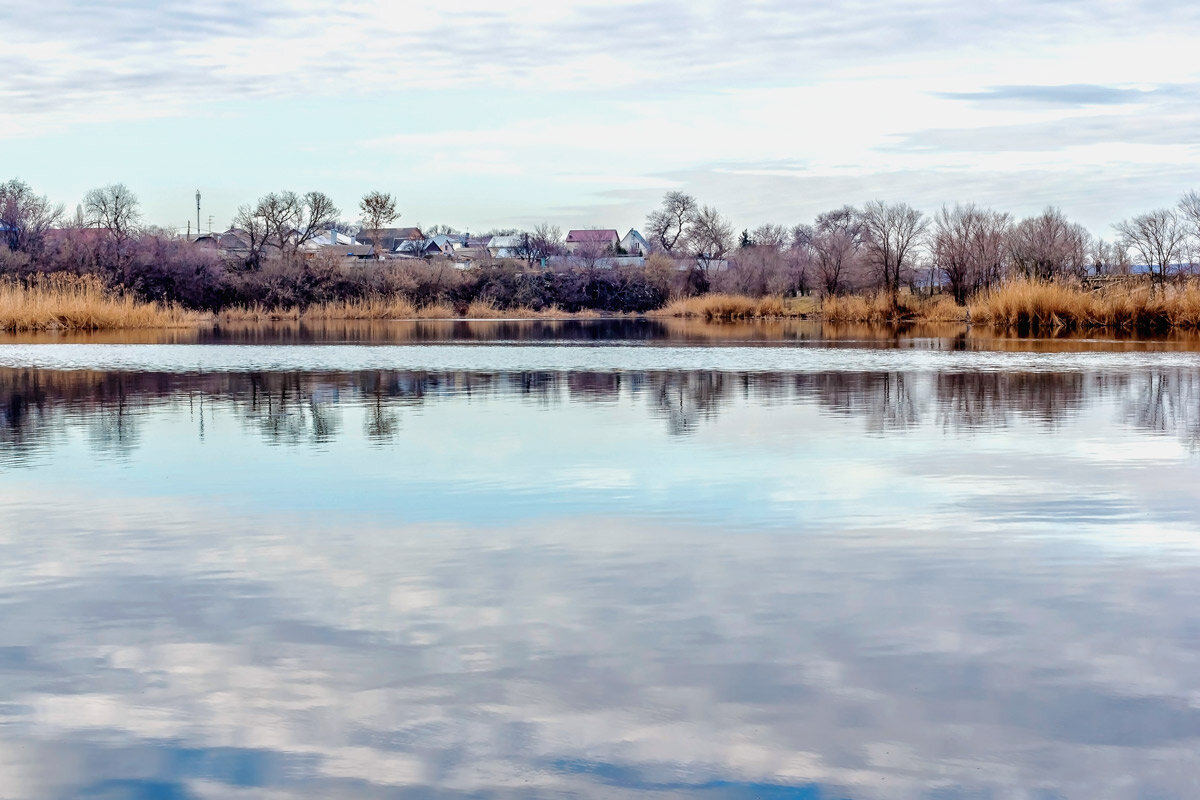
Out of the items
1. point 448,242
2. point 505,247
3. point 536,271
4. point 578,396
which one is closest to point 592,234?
point 448,242

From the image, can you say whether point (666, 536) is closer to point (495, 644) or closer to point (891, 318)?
point (495, 644)

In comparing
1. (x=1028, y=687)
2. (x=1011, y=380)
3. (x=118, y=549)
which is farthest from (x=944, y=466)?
(x=1011, y=380)

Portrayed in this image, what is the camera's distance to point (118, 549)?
677 centimetres

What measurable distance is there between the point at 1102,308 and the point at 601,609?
98.3ft

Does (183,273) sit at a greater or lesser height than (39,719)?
greater

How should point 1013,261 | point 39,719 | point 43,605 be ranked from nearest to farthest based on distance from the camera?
point 39,719 < point 43,605 < point 1013,261

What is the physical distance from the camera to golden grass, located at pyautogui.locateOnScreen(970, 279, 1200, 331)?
32.6 m

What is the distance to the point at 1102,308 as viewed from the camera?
32.5 m

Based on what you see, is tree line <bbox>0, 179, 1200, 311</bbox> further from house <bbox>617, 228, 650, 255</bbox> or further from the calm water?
house <bbox>617, 228, 650, 255</bbox>

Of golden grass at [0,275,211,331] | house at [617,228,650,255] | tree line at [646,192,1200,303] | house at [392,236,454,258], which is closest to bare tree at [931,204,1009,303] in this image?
tree line at [646,192,1200,303]

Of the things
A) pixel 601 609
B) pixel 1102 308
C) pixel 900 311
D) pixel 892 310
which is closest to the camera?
pixel 601 609

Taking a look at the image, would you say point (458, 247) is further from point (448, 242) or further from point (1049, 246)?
point (1049, 246)

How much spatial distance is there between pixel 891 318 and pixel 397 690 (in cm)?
3952

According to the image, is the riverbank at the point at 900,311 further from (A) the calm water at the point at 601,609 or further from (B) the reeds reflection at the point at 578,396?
(A) the calm water at the point at 601,609
